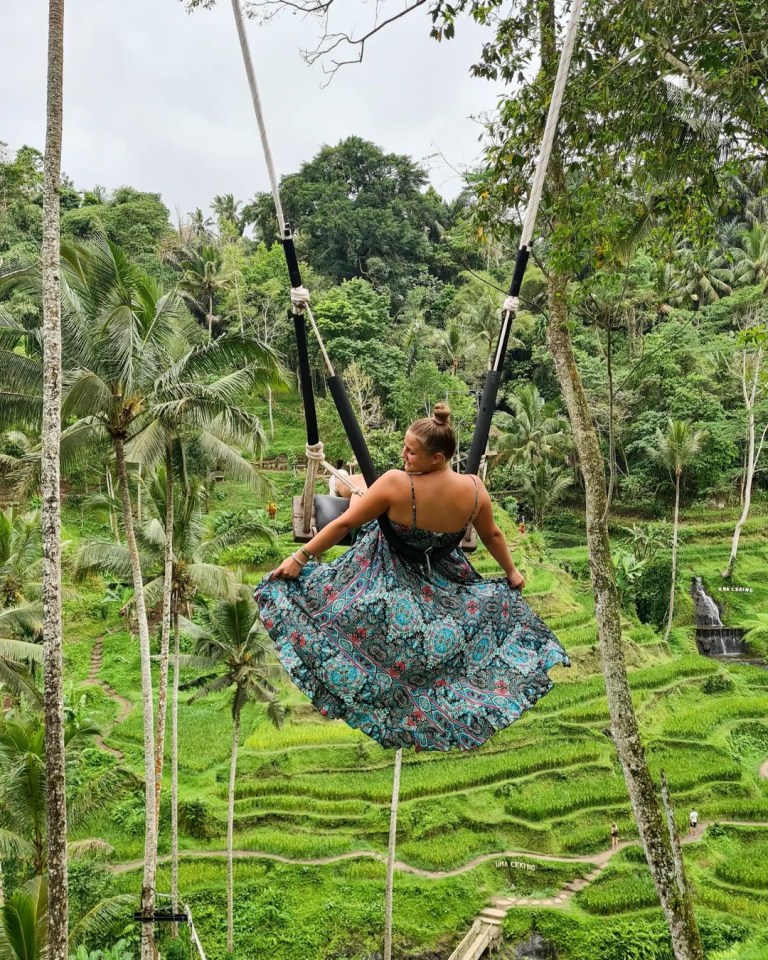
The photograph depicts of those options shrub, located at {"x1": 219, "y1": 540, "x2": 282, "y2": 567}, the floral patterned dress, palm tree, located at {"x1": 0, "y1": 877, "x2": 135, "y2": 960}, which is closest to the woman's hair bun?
the floral patterned dress

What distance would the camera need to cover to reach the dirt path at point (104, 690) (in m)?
12.1

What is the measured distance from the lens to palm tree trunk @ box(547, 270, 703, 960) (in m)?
4.39

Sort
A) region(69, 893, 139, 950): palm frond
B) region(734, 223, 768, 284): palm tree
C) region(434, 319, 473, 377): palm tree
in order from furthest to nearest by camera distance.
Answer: region(434, 319, 473, 377): palm tree, region(734, 223, 768, 284): palm tree, region(69, 893, 139, 950): palm frond

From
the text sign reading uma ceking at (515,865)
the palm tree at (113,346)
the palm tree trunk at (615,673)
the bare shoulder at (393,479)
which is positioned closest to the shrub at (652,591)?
the text sign reading uma ceking at (515,865)

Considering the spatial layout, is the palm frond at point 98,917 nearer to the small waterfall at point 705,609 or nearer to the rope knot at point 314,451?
the rope knot at point 314,451

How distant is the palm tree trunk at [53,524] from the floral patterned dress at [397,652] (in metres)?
2.85

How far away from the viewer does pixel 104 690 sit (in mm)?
13625

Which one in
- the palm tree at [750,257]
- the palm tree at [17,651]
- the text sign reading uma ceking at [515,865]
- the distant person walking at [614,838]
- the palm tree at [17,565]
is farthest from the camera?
the palm tree at [750,257]

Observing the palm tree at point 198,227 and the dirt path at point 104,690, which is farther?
the palm tree at point 198,227

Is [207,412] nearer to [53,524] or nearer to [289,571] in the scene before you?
[53,524]

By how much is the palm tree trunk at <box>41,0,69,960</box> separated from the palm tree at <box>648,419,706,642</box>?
13443 millimetres

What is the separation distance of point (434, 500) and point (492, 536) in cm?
25

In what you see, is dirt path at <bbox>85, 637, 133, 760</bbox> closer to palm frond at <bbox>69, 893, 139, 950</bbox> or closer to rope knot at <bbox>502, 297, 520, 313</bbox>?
palm frond at <bbox>69, 893, 139, 950</bbox>

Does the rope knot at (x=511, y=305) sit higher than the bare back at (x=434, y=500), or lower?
higher
